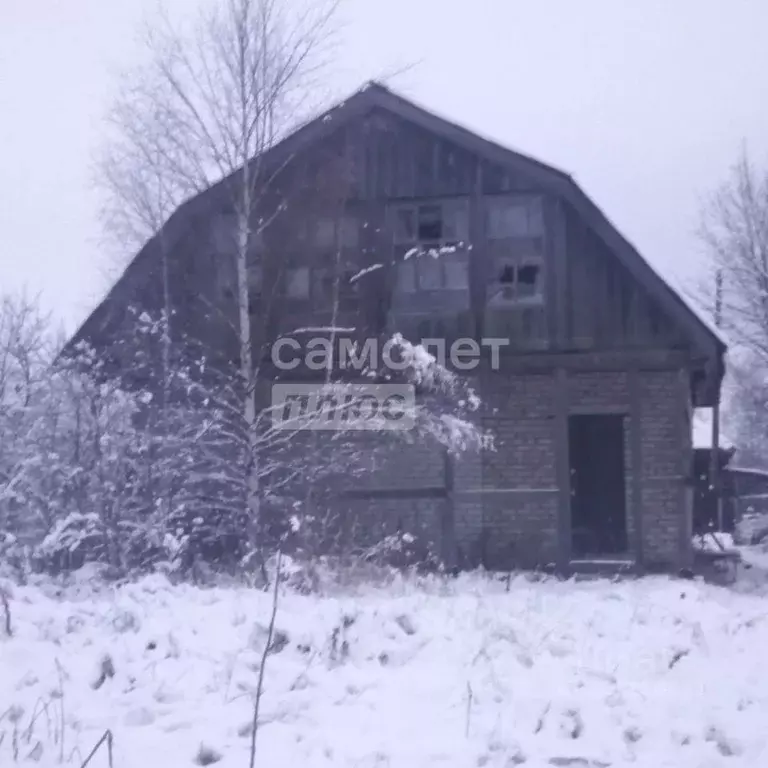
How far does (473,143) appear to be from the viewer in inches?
537

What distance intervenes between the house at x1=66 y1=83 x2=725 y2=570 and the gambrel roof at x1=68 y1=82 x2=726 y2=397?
29 mm

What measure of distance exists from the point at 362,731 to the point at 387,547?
7743mm

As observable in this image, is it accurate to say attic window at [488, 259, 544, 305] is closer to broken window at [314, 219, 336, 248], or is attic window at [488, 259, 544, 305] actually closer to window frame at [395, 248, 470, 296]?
window frame at [395, 248, 470, 296]

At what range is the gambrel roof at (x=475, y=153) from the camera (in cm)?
1308

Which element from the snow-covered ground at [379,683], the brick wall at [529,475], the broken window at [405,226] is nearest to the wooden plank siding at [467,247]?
the broken window at [405,226]

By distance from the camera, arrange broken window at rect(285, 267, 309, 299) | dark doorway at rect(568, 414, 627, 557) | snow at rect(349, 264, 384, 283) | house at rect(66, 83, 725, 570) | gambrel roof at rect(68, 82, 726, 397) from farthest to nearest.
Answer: dark doorway at rect(568, 414, 627, 557), broken window at rect(285, 267, 309, 299), snow at rect(349, 264, 384, 283), house at rect(66, 83, 725, 570), gambrel roof at rect(68, 82, 726, 397)

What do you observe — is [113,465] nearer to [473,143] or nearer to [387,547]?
[387,547]

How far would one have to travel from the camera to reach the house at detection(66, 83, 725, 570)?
13516 millimetres

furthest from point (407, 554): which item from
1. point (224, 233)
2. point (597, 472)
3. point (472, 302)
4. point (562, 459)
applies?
point (224, 233)

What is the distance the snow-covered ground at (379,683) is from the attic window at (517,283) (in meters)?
5.49

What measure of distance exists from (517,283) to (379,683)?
8186 millimetres

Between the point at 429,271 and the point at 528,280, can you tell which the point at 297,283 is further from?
the point at 528,280

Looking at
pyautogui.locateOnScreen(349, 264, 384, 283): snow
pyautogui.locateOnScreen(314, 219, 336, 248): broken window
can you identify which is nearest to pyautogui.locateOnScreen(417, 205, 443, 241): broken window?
pyautogui.locateOnScreen(349, 264, 384, 283): snow

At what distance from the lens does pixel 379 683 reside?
6.54 meters
